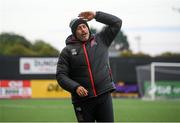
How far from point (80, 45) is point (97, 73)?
34 centimetres

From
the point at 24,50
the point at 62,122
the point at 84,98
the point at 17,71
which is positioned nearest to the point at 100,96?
the point at 84,98

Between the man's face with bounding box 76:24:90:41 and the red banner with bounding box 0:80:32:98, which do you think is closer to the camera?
the man's face with bounding box 76:24:90:41

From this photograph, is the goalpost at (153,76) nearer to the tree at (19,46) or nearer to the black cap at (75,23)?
the tree at (19,46)

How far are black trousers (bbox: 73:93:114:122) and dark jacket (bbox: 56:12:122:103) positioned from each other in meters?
0.07

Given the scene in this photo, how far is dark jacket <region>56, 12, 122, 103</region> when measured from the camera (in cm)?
629

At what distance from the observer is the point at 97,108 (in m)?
6.43

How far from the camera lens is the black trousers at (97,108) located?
637 cm

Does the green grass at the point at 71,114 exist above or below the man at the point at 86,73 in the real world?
below

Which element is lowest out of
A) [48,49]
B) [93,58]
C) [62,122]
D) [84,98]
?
[48,49]

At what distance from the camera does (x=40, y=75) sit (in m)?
36.4

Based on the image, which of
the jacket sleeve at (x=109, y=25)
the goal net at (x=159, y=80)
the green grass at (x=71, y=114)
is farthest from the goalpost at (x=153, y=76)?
the jacket sleeve at (x=109, y=25)

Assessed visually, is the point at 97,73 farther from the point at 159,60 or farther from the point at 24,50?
the point at 24,50

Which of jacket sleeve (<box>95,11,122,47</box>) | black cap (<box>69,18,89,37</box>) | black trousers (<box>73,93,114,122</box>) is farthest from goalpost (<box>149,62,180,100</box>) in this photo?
black cap (<box>69,18,89,37</box>)

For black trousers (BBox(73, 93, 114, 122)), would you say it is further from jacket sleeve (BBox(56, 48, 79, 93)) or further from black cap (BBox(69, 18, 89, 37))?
black cap (BBox(69, 18, 89, 37))
